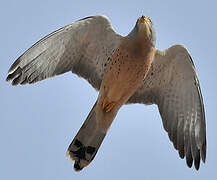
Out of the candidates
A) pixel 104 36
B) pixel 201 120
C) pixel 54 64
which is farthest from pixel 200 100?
pixel 54 64

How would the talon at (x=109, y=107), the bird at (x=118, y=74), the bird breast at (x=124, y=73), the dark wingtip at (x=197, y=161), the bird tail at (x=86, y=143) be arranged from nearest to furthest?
the bird breast at (x=124, y=73)
the bird at (x=118, y=74)
the bird tail at (x=86, y=143)
the talon at (x=109, y=107)
the dark wingtip at (x=197, y=161)

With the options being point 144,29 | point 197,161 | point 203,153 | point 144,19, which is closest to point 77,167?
point 197,161

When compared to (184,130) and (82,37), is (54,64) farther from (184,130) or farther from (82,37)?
(184,130)

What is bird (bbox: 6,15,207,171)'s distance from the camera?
9656 mm

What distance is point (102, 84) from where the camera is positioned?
993cm

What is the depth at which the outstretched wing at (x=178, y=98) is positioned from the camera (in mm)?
10133

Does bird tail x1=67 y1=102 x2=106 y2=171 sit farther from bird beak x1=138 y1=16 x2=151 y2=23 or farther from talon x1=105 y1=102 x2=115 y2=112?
bird beak x1=138 y1=16 x2=151 y2=23

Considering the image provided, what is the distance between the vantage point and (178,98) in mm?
10461

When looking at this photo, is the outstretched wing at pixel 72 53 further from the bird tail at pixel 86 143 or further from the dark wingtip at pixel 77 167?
the dark wingtip at pixel 77 167

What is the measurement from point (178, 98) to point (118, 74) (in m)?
1.46

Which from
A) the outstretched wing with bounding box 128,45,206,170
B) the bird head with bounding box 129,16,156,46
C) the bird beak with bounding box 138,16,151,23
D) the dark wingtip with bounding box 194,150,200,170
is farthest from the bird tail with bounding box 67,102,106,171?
the bird beak with bounding box 138,16,151,23

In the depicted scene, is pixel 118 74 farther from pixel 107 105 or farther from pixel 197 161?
pixel 197 161

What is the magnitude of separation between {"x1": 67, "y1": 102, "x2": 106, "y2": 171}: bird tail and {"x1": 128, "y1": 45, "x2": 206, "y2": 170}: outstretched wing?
3.47 ft

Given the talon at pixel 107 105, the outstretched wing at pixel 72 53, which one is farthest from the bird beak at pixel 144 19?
the talon at pixel 107 105
